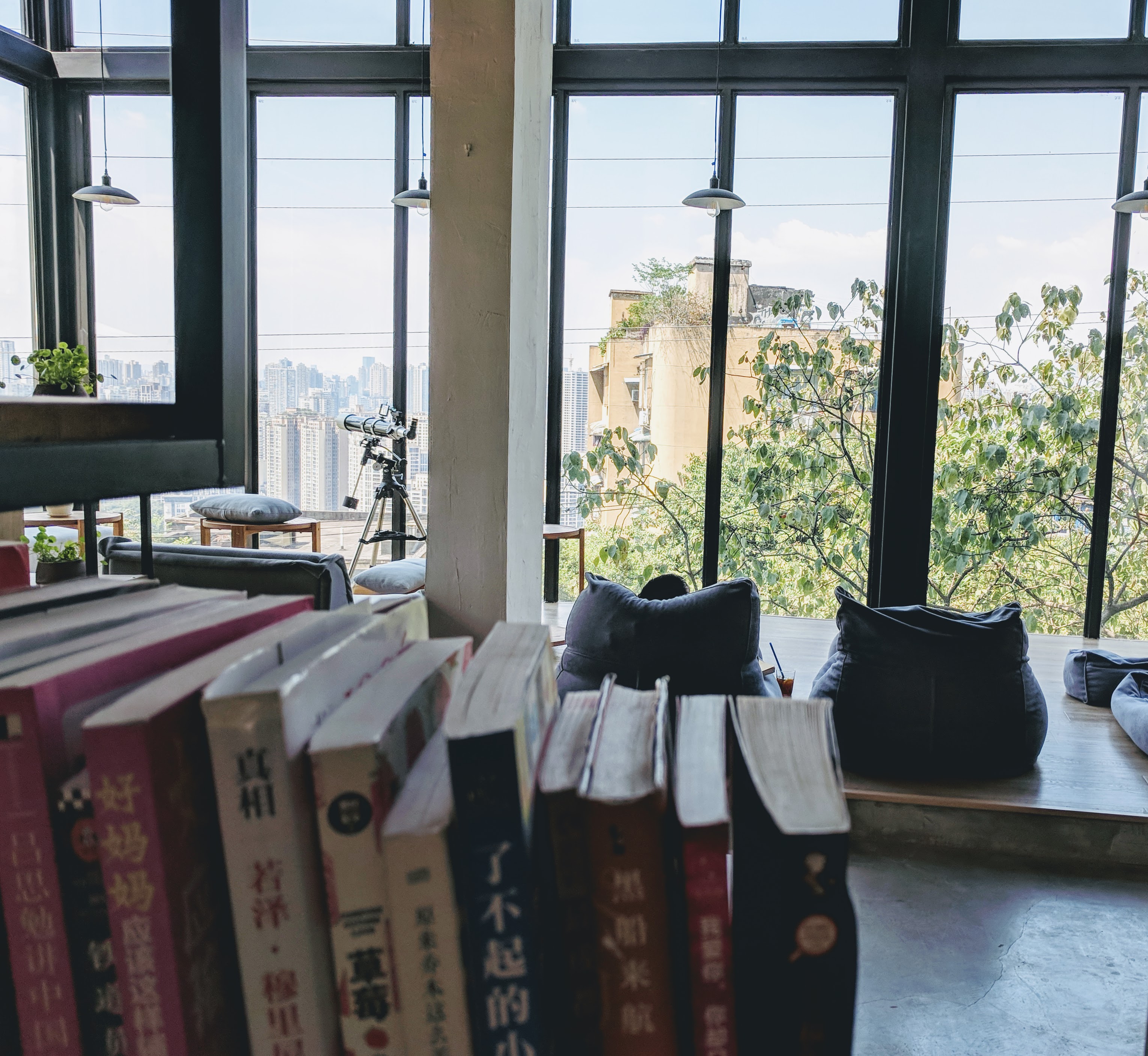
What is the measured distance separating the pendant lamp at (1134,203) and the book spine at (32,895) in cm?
552

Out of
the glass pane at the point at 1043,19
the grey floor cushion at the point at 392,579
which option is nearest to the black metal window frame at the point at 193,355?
the grey floor cushion at the point at 392,579

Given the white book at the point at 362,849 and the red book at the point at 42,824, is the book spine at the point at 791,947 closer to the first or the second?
the white book at the point at 362,849

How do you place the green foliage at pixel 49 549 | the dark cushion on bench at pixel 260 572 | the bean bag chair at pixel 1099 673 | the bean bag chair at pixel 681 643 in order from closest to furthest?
the dark cushion on bench at pixel 260 572, the bean bag chair at pixel 681 643, the green foliage at pixel 49 549, the bean bag chair at pixel 1099 673

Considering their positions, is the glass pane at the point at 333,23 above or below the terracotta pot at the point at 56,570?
above

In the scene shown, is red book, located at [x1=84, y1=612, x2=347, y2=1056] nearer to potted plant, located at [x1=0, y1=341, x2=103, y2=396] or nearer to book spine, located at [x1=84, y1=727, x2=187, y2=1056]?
book spine, located at [x1=84, y1=727, x2=187, y2=1056]

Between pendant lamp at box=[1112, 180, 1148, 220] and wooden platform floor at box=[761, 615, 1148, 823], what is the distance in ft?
8.56

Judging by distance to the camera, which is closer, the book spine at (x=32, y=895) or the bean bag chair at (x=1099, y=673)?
the book spine at (x=32, y=895)

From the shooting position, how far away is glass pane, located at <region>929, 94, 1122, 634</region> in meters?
5.32

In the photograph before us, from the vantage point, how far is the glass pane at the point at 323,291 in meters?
6.00

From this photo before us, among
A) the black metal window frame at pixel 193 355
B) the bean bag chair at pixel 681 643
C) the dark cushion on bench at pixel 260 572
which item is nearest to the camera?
the black metal window frame at pixel 193 355

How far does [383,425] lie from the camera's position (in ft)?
18.6

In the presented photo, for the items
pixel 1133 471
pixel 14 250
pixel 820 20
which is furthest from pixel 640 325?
pixel 14 250

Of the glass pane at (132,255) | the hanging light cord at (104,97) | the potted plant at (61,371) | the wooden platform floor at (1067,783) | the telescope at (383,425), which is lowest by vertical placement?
the wooden platform floor at (1067,783)

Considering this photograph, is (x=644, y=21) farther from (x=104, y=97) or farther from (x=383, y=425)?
(x=104, y=97)
